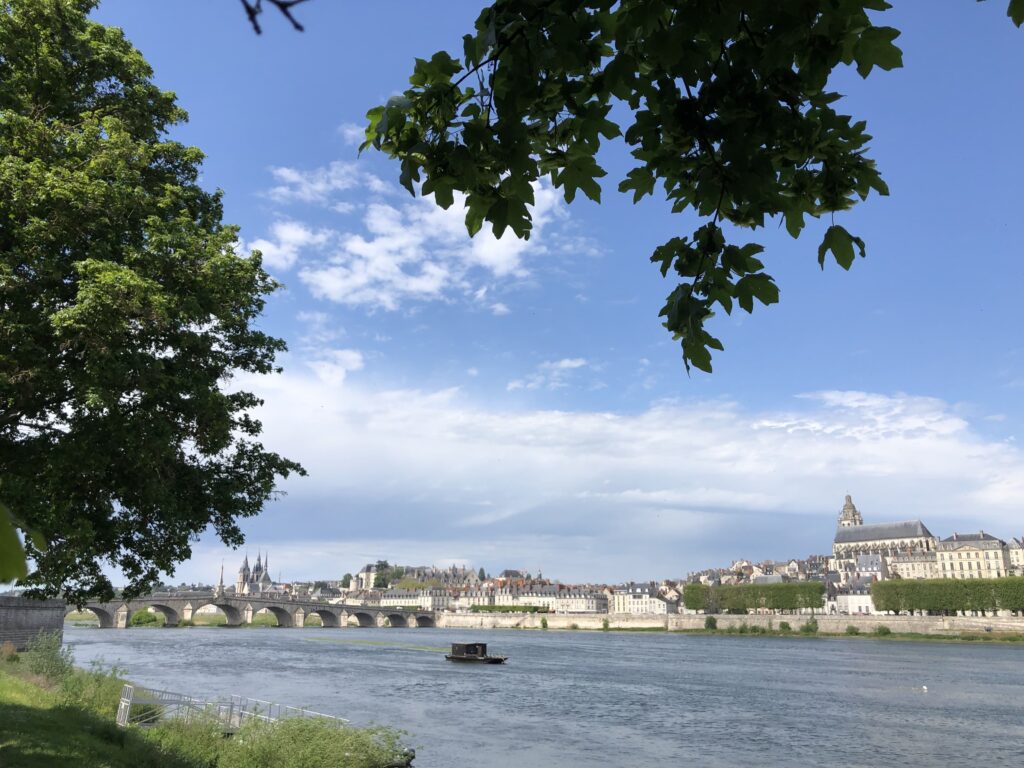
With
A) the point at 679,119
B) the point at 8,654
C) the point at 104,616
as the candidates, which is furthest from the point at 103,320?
Result: the point at 104,616

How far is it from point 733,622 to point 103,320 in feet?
473

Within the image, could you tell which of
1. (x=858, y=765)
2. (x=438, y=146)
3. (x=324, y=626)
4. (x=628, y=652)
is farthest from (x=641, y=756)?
(x=324, y=626)

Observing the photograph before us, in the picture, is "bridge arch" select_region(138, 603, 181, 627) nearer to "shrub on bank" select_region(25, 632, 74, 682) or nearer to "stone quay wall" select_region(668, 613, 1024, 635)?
"stone quay wall" select_region(668, 613, 1024, 635)

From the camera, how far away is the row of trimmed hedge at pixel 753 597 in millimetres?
141000

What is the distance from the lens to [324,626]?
153m

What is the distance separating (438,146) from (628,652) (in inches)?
3881

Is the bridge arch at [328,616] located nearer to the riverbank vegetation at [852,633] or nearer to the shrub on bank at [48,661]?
the riverbank vegetation at [852,633]

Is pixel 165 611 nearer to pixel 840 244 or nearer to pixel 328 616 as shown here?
pixel 328 616

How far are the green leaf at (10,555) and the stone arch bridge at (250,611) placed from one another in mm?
126583

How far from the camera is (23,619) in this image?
4828cm

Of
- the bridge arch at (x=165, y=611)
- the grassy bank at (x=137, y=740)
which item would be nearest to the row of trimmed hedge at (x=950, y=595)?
the grassy bank at (x=137, y=740)

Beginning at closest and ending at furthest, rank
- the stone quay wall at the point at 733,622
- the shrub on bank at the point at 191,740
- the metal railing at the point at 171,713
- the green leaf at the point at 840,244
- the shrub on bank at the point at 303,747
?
1. the green leaf at the point at 840,244
2. the shrub on bank at the point at 191,740
3. the shrub on bank at the point at 303,747
4. the metal railing at the point at 171,713
5. the stone quay wall at the point at 733,622

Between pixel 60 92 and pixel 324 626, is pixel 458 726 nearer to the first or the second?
pixel 60 92

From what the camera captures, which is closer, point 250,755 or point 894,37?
point 894,37
